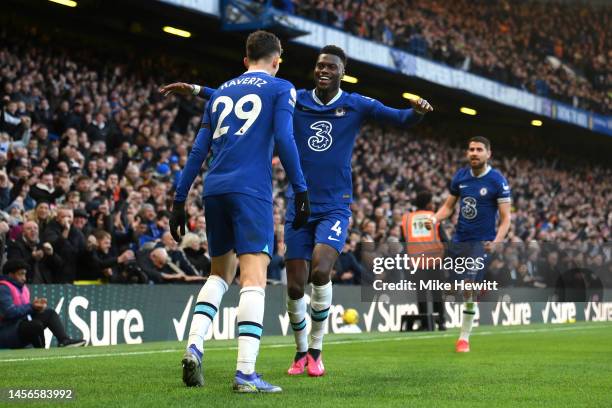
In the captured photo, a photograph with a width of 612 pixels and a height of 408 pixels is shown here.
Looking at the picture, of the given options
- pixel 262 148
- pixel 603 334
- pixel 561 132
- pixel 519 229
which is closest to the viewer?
pixel 262 148

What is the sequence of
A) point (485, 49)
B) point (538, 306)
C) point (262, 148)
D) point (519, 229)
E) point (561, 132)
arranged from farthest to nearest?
1. point (561, 132)
2. point (485, 49)
3. point (519, 229)
4. point (538, 306)
5. point (262, 148)

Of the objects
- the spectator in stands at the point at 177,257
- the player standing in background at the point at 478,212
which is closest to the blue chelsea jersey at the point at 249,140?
the player standing in background at the point at 478,212

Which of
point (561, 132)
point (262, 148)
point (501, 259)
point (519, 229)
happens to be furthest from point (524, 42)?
point (262, 148)

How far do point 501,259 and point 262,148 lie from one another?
732 inches

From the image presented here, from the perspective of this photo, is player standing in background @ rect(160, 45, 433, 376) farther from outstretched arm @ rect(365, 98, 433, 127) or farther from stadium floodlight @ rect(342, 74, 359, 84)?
stadium floodlight @ rect(342, 74, 359, 84)

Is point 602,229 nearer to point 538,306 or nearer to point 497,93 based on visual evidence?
point 497,93

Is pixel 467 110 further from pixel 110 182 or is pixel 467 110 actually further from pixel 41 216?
pixel 41 216

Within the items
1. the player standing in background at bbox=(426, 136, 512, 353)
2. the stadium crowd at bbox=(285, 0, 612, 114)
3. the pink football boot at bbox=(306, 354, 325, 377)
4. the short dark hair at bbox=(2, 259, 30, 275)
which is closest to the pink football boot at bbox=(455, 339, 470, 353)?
the player standing in background at bbox=(426, 136, 512, 353)

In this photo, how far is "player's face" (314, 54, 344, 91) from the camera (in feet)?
25.5

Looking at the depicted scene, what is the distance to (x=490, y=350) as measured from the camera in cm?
1115

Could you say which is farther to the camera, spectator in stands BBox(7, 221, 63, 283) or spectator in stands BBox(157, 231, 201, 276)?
spectator in stands BBox(157, 231, 201, 276)

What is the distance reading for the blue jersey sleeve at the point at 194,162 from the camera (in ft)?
20.1

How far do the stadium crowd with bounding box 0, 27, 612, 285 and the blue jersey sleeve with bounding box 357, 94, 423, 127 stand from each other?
6.48 m

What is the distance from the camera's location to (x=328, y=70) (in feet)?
25.5
